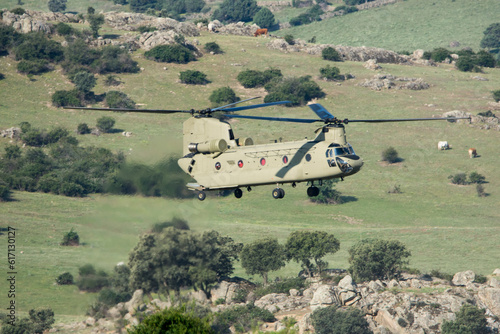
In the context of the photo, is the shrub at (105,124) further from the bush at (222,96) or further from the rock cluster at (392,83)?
the rock cluster at (392,83)

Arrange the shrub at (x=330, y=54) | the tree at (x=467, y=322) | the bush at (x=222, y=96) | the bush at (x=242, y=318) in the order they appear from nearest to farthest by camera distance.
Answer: the tree at (x=467, y=322) → the bush at (x=242, y=318) → the bush at (x=222, y=96) → the shrub at (x=330, y=54)

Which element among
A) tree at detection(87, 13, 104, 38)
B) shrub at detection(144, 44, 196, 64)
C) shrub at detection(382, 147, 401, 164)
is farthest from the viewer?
tree at detection(87, 13, 104, 38)

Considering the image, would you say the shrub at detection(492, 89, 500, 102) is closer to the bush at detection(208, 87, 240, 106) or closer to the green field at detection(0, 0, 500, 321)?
the green field at detection(0, 0, 500, 321)

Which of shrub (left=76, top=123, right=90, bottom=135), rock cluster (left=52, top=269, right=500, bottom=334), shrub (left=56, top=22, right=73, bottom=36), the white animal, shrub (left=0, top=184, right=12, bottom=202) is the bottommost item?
rock cluster (left=52, top=269, right=500, bottom=334)

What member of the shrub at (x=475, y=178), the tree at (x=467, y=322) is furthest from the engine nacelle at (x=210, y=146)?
the shrub at (x=475, y=178)

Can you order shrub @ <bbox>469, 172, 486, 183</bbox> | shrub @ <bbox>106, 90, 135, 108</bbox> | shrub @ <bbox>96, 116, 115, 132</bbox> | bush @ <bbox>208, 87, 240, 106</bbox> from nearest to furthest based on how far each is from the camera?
shrub @ <bbox>469, 172, 486, 183</bbox>, shrub @ <bbox>96, 116, 115, 132</bbox>, shrub @ <bbox>106, 90, 135, 108</bbox>, bush @ <bbox>208, 87, 240, 106</bbox>

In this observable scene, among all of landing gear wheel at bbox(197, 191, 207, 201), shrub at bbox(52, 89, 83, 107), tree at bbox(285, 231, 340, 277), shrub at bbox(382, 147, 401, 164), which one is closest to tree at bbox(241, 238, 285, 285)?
tree at bbox(285, 231, 340, 277)

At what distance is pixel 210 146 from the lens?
39438mm

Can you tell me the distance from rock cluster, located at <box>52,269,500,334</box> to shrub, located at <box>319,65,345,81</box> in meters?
74.6

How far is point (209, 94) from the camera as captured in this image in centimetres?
12756

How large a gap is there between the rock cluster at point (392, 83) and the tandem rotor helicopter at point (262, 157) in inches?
3822

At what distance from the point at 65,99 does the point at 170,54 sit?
25.6 meters

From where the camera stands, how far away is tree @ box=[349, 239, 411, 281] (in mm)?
70625

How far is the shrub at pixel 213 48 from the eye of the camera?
146 m
